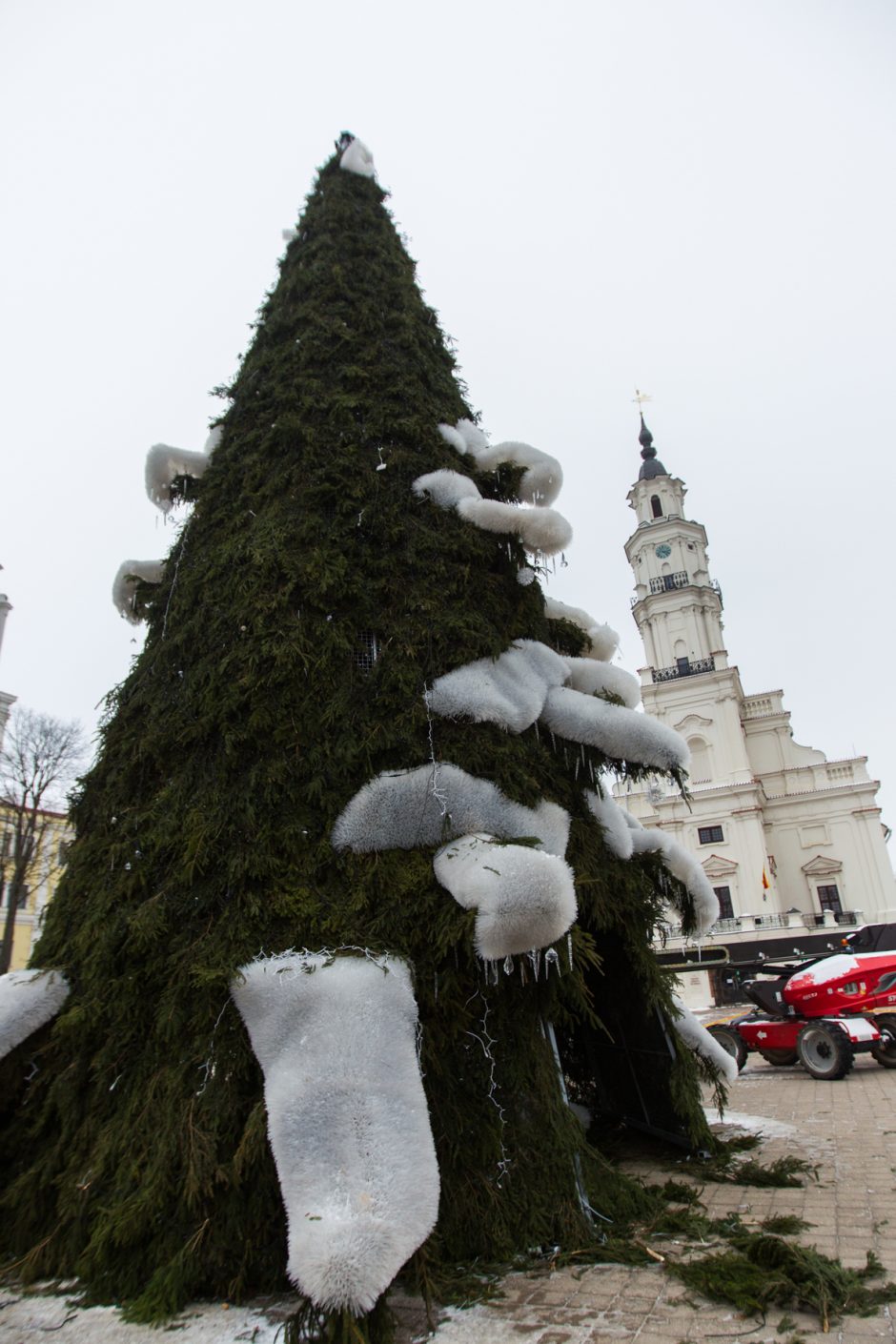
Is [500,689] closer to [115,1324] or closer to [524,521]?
[524,521]

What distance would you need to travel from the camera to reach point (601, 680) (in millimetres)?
5492

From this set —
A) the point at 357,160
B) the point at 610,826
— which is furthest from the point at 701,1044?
the point at 357,160

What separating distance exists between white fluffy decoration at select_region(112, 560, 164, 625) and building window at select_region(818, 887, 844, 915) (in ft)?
127

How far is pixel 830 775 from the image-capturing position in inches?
1581

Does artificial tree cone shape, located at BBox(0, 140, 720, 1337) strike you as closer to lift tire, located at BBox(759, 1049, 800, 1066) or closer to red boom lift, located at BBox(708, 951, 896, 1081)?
red boom lift, located at BBox(708, 951, 896, 1081)

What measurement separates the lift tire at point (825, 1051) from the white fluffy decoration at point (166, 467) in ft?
31.4

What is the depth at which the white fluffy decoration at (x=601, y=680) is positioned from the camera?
5.46 m

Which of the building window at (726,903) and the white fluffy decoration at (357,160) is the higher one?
the white fluffy decoration at (357,160)

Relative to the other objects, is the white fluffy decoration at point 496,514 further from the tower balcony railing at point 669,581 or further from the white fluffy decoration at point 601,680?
the tower balcony railing at point 669,581

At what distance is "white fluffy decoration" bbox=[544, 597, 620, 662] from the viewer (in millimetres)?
6487

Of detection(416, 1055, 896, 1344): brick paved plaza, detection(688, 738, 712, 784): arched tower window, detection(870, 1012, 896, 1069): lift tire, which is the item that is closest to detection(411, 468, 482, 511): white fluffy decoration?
detection(416, 1055, 896, 1344): brick paved plaza

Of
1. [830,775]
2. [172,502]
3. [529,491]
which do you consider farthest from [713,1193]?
[830,775]

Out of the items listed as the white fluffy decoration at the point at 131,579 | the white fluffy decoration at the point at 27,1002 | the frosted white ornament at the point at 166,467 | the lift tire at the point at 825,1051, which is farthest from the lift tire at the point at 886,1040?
the frosted white ornament at the point at 166,467

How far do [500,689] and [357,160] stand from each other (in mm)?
6000
